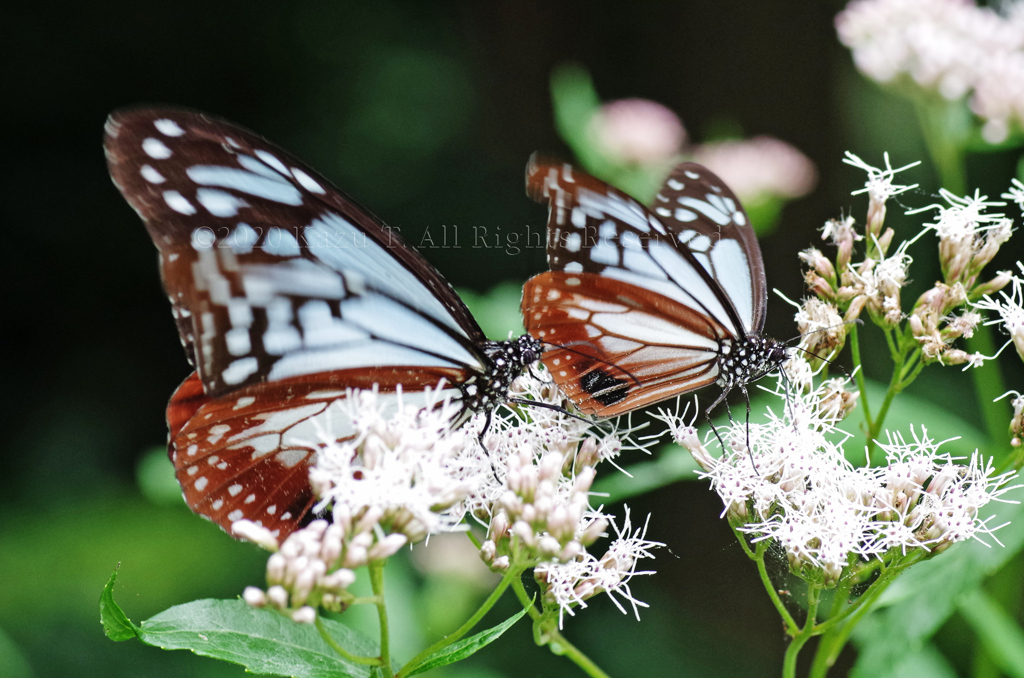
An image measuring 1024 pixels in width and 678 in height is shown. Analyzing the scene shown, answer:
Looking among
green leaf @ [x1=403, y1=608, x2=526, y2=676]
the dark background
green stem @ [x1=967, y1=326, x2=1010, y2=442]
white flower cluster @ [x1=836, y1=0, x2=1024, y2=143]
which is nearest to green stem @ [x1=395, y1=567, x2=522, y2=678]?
green leaf @ [x1=403, y1=608, x2=526, y2=676]

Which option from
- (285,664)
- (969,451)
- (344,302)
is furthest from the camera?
(969,451)

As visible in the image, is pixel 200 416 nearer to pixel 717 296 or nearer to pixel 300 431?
pixel 300 431

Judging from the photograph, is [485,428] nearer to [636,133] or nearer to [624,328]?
[624,328]

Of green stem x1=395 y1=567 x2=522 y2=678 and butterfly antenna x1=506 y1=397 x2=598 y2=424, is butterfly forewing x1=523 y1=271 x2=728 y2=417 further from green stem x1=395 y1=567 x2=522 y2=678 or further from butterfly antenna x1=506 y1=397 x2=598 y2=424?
green stem x1=395 y1=567 x2=522 y2=678

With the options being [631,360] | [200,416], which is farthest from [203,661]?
[631,360]

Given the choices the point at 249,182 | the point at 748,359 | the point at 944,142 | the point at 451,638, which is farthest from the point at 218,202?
the point at 944,142

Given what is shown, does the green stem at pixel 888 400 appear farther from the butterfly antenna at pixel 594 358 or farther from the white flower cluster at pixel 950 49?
the white flower cluster at pixel 950 49

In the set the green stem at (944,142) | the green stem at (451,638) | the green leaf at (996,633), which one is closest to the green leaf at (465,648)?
the green stem at (451,638)
